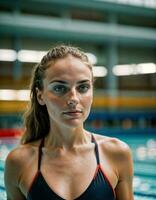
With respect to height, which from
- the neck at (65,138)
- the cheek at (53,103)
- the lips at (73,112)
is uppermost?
the cheek at (53,103)

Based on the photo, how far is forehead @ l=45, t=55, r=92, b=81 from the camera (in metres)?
1.79

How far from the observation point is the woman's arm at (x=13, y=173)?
74.7 inches

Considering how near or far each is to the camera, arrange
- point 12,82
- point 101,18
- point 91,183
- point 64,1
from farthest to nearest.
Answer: point 101,18, point 64,1, point 12,82, point 91,183

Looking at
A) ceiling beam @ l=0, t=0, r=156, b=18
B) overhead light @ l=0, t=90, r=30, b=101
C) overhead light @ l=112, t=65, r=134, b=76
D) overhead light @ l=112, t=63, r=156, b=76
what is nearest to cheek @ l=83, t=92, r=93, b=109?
overhead light @ l=0, t=90, r=30, b=101

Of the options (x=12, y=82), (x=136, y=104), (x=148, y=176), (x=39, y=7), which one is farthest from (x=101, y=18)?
(x=148, y=176)

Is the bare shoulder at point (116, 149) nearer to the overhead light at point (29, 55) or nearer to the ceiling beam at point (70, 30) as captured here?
the ceiling beam at point (70, 30)

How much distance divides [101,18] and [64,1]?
3.58m

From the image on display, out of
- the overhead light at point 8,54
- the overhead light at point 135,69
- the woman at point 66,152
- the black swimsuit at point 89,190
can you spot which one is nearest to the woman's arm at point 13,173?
the woman at point 66,152

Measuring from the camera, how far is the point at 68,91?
179 centimetres

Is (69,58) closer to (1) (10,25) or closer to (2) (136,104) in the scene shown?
(1) (10,25)

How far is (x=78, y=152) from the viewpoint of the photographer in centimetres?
195

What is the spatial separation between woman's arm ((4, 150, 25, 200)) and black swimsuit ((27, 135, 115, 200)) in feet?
0.39

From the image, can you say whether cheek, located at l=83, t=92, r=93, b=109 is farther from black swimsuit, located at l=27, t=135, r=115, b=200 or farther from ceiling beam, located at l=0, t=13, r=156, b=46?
ceiling beam, located at l=0, t=13, r=156, b=46

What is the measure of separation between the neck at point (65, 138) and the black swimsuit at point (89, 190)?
0.61 ft
